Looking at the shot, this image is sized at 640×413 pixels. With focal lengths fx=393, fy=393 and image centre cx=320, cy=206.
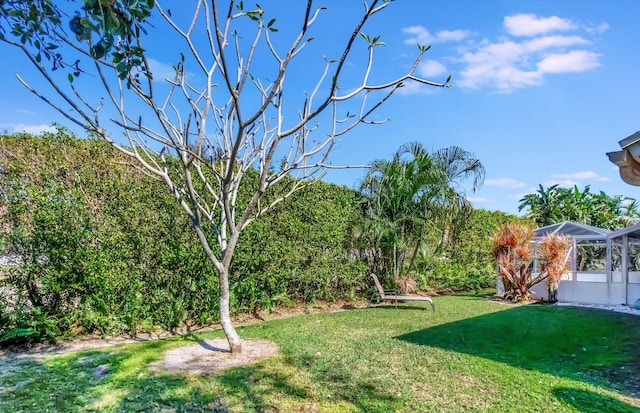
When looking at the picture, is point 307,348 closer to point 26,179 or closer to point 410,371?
point 410,371

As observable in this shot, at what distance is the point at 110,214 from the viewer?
20.7 ft

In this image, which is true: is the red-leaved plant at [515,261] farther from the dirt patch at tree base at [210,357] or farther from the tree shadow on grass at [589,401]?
the dirt patch at tree base at [210,357]

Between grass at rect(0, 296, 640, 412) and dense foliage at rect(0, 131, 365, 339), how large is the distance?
2.29ft

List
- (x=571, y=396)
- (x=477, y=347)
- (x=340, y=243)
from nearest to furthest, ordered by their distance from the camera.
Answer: (x=571, y=396), (x=477, y=347), (x=340, y=243)

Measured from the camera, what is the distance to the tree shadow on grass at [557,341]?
5020 millimetres

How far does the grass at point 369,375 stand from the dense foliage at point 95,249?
0.70 m

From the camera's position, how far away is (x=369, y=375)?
15.2 feet

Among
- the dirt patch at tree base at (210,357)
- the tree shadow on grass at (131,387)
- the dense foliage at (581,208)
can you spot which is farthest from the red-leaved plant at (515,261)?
the dense foliage at (581,208)

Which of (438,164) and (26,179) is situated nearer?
(26,179)

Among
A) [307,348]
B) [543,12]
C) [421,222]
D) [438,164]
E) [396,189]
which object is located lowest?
[307,348]

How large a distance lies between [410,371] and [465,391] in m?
0.75

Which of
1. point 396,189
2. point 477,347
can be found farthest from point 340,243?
point 477,347

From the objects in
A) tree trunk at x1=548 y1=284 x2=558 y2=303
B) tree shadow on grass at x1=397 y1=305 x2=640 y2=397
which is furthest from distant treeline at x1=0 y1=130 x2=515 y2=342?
tree trunk at x1=548 y1=284 x2=558 y2=303

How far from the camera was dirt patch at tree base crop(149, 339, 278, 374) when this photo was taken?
4887mm
